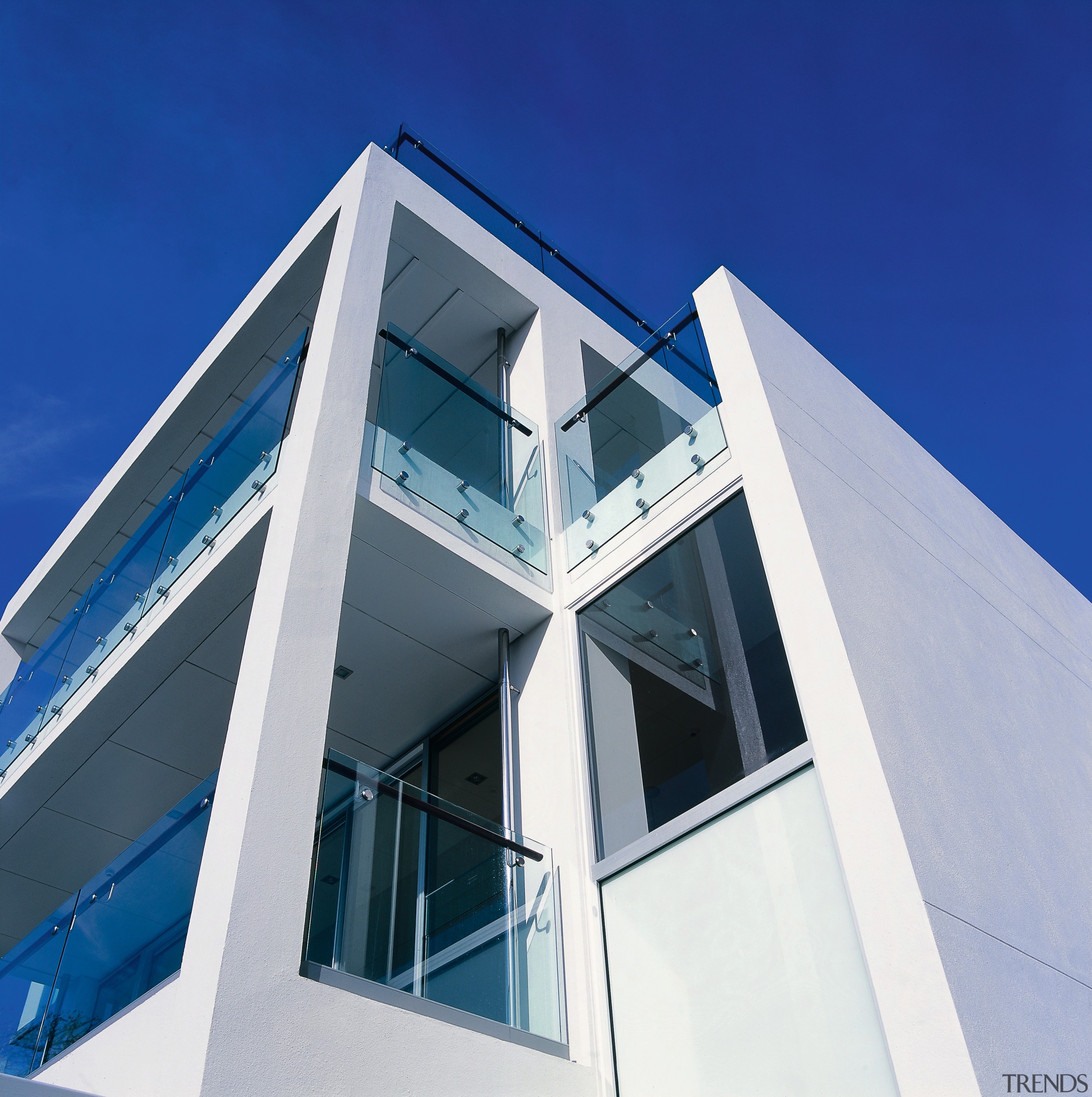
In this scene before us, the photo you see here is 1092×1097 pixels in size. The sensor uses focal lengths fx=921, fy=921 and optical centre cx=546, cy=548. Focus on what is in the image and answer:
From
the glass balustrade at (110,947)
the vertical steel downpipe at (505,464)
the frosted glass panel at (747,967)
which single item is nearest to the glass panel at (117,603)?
the vertical steel downpipe at (505,464)

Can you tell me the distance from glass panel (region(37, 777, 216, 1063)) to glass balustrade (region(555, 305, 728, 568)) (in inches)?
142

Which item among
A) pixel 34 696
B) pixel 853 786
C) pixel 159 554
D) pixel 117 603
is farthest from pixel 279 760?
pixel 34 696

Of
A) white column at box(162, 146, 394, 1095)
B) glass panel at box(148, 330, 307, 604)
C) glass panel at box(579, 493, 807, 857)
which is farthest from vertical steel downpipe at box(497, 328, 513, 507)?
glass panel at box(148, 330, 307, 604)

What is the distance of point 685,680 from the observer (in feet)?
19.4

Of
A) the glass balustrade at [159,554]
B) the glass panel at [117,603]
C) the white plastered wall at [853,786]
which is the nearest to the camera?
the white plastered wall at [853,786]

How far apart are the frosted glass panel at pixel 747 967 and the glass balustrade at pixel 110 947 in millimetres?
2372

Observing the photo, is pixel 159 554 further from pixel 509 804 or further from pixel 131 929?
pixel 131 929

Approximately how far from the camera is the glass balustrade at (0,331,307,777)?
279 inches

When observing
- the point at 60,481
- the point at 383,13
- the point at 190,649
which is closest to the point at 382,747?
the point at 190,649

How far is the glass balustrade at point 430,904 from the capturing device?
14.7 feet

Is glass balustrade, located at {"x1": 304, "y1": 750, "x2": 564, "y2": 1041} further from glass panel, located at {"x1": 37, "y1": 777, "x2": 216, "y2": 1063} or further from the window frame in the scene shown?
glass panel, located at {"x1": 37, "y1": 777, "x2": 216, "y2": 1063}

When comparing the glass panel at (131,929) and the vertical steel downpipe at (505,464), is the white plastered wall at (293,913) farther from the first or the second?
the vertical steel downpipe at (505,464)

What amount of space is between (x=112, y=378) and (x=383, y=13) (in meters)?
13.1

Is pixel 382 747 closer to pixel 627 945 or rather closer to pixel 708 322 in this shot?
pixel 627 945
